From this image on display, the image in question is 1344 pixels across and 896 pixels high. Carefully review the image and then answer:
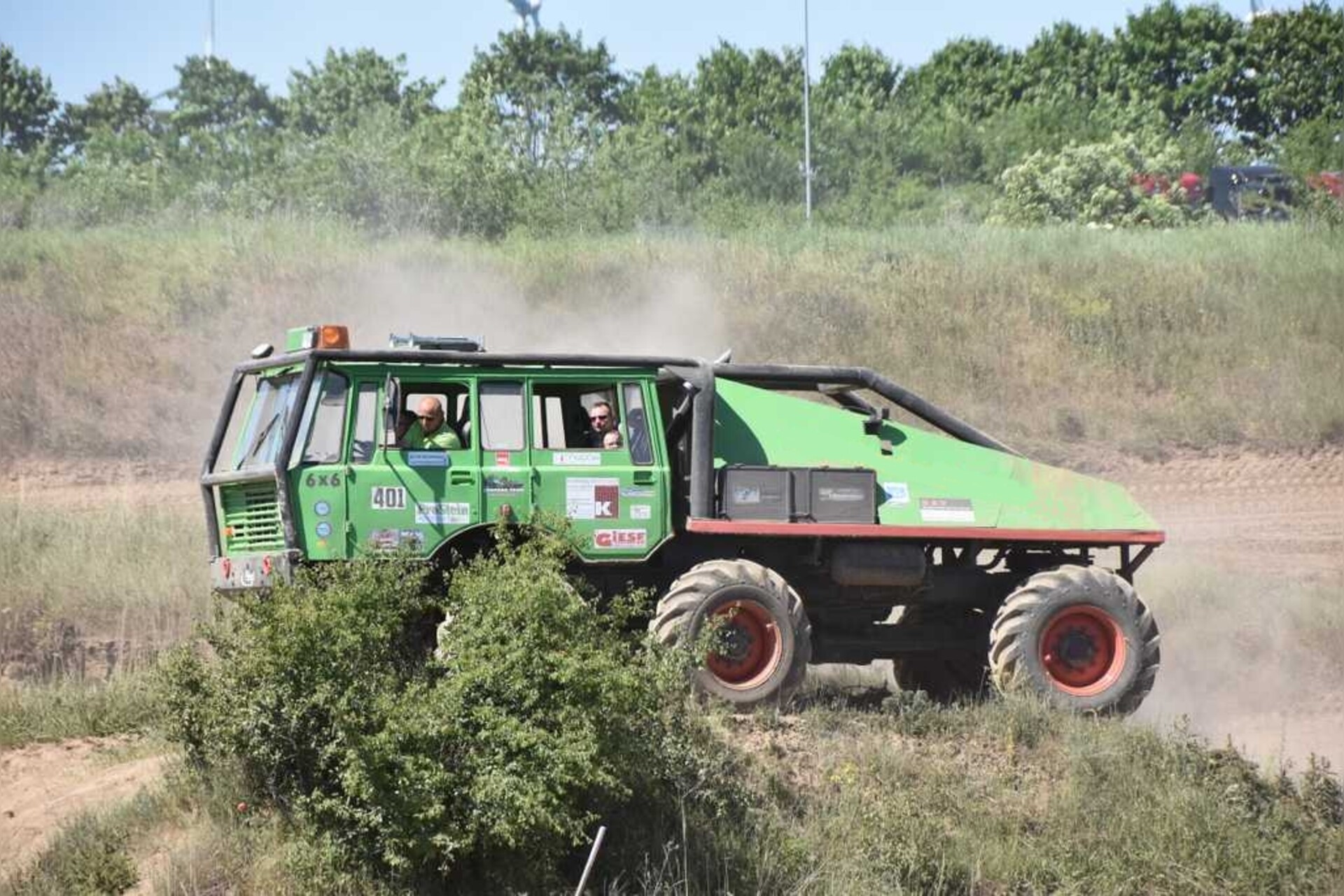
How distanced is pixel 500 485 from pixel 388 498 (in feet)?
2.52

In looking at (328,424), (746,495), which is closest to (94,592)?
(328,424)

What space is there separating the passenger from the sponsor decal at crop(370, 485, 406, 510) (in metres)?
1.52

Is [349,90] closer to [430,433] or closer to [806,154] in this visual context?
[806,154]

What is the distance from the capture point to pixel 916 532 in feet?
45.3

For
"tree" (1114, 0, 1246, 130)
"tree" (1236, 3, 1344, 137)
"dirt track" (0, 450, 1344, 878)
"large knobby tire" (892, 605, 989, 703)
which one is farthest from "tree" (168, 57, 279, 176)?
"large knobby tire" (892, 605, 989, 703)

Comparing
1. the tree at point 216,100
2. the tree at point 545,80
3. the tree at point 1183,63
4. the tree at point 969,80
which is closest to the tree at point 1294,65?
the tree at point 1183,63

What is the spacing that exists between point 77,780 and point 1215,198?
126ft

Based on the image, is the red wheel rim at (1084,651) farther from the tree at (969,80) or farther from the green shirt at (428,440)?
the tree at (969,80)

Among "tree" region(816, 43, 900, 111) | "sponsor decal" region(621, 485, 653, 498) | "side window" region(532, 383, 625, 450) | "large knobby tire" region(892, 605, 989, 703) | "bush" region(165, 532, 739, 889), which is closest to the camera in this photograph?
"bush" region(165, 532, 739, 889)

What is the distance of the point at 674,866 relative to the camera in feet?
37.2

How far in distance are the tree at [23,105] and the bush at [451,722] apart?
46669 millimetres

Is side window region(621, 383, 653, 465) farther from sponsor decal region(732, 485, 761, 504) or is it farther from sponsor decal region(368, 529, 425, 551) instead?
sponsor decal region(368, 529, 425, 551)

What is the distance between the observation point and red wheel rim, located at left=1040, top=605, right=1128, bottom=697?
14172mm

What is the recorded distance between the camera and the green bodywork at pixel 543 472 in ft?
41.5
